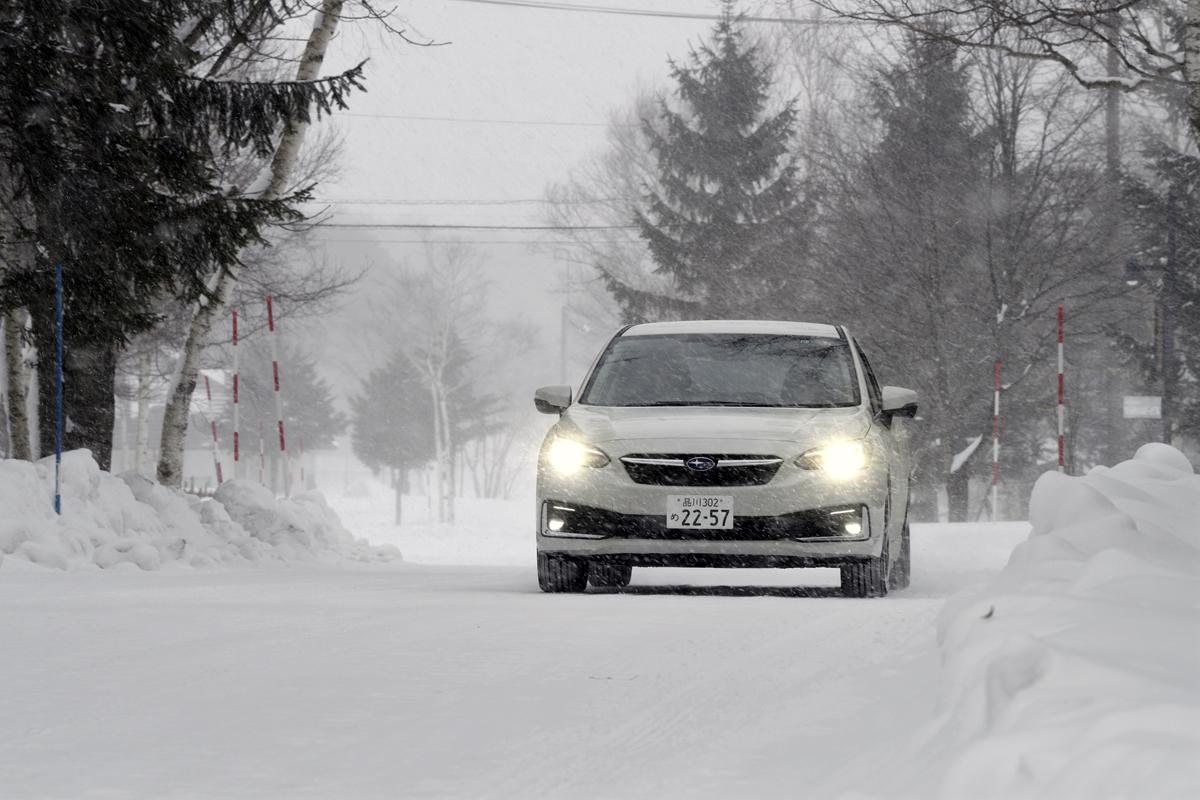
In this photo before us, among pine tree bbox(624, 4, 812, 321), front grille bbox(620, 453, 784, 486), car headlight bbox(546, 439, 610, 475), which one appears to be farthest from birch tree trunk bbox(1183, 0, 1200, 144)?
pine tree bbox(624, 4, 812, 321)

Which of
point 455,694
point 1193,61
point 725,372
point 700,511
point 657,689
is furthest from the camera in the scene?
point 1193,61

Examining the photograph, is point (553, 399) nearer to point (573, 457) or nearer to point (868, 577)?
point (573, 457)

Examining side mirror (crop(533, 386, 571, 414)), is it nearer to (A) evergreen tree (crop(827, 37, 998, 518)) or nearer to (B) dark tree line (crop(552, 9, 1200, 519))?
(B) dark tree line (crop(552, 9, 1200, 519))

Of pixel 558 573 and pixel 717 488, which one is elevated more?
pixel 717 488

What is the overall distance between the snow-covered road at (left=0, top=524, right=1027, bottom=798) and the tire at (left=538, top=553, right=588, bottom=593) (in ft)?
2.44

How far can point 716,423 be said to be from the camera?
9344 millimetres

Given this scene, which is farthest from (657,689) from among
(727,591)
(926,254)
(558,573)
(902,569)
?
(926,254)

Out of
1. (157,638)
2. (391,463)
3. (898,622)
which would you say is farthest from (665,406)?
(391,463)

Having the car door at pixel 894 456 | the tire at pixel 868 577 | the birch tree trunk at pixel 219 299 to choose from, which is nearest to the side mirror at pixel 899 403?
the car door at pixel 894 456

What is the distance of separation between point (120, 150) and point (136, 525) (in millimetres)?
2928

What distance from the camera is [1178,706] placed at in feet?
11.7

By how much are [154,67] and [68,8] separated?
3.54 feet

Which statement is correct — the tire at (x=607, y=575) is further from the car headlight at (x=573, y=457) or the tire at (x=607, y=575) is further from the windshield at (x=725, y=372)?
the car headlight at (x=573, y=457)

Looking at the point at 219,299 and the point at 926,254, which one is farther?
the point at 926,254
